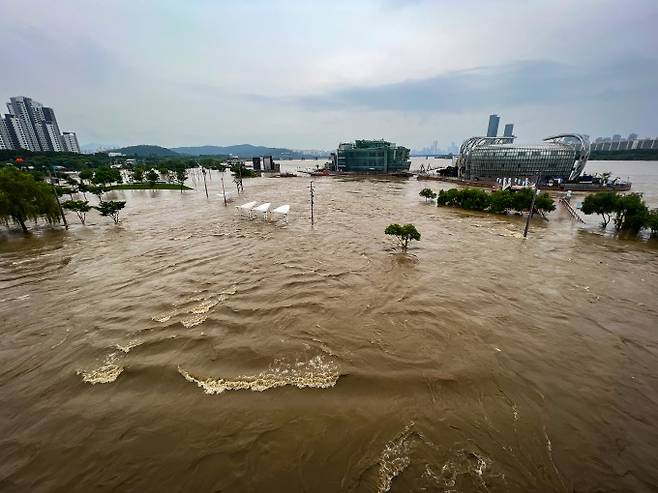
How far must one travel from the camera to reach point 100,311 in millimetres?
15234

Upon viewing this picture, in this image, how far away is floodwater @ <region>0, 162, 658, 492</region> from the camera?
7605mm

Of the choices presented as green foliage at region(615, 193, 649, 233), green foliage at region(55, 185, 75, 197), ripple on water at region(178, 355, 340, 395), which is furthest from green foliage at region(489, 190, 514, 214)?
green foliage at region(55, 185, 75, 197)

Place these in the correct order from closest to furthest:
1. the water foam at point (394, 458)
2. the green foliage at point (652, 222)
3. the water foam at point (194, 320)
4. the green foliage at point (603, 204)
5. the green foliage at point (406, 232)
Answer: the water foam at point (394, 458)
the water foam at point (194, 320)
the green foliage at point (406, 232)
the green foliage at point (652, 222)
the green foliage at point (603, 204)

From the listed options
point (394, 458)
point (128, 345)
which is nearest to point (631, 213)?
point (394, 458)

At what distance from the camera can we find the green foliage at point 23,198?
29.2m

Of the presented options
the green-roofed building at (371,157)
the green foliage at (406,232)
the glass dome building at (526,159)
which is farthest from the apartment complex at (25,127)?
the glass dome building at (526,159)

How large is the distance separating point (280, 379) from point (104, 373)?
23.5 ft

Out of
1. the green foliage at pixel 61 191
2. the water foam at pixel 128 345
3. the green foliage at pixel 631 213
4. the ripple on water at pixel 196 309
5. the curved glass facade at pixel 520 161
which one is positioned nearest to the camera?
the water foam at pixel 128 345

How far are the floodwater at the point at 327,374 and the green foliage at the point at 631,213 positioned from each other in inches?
471

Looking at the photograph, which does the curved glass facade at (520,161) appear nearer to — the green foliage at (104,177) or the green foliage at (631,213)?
the green foliage at (631,213)

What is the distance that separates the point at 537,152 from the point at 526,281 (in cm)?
8725

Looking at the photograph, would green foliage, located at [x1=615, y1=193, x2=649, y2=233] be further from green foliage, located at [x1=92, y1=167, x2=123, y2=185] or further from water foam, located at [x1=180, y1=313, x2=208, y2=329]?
green foliage, located at [x1=92, y1=167, x2=123, y2=185]

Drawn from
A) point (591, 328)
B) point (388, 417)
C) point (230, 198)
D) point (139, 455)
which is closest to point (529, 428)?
point (388, 417)

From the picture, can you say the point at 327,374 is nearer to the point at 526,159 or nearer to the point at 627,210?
the point at 627,210
